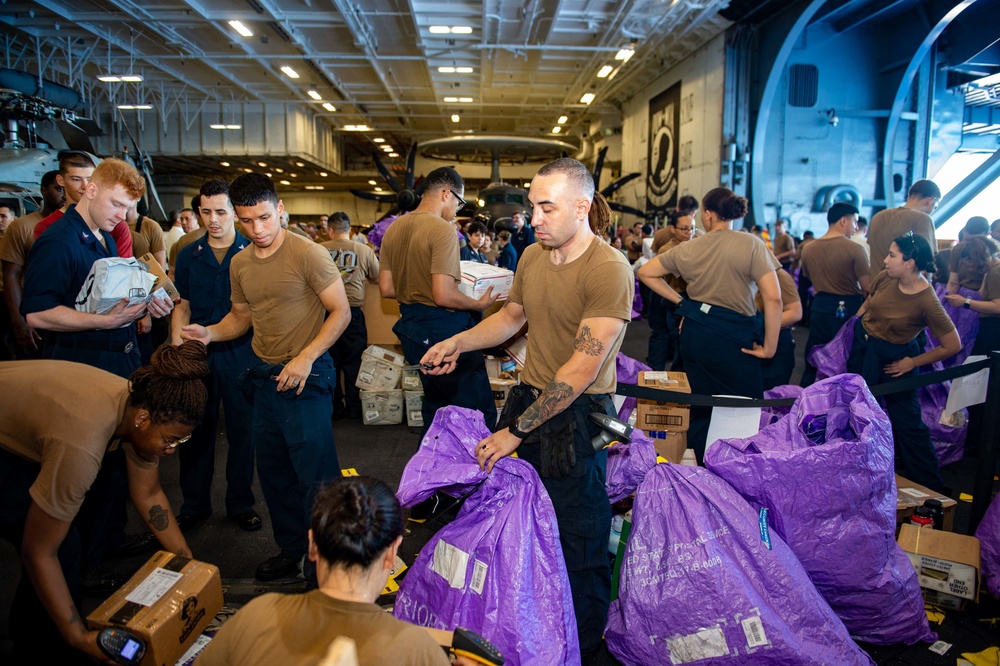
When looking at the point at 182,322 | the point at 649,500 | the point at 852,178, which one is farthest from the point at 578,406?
the point at 852,178

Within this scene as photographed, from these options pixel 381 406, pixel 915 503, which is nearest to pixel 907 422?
pixel 915 503

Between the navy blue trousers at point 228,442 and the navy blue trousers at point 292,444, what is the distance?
0.46 metres

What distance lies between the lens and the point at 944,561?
230 centimetres

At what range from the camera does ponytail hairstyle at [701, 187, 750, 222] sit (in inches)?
134

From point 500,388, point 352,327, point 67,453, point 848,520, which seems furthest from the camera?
point 352,327

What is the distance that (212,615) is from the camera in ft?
6.37

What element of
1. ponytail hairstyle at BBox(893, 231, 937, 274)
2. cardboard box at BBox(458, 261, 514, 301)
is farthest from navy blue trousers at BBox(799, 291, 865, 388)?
cardboard box at BBox(458, 261, 514, 301)

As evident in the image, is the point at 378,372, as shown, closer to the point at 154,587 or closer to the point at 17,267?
the point at 17,267

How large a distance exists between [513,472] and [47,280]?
208 centimetres

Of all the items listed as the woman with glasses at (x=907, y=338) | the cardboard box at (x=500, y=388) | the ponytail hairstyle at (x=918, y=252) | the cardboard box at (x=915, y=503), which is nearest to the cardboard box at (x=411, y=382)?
the cardboard box at (x=500, y=388)

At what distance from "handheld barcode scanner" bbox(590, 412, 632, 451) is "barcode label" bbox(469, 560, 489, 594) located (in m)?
0.52

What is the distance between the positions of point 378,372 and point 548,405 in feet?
10.1

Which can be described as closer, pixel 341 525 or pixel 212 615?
pixel 341 525

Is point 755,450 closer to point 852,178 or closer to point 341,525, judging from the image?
point 341,525
